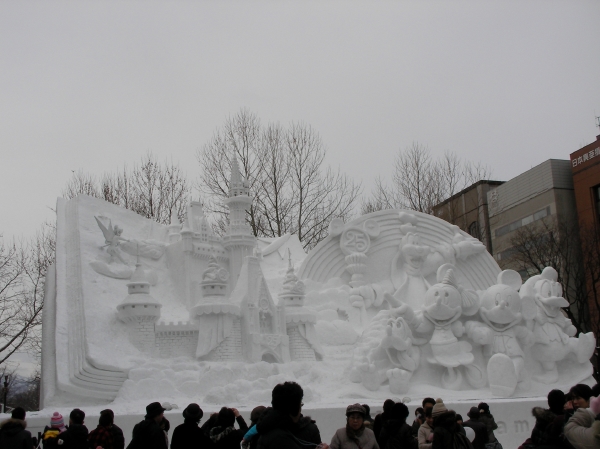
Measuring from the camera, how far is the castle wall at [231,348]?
536 inches

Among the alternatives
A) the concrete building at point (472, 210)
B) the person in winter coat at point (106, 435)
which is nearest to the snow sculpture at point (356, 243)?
the person in winter coat at point (106, 435)

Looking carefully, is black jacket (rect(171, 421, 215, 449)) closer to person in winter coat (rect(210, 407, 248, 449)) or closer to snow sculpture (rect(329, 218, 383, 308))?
person in winter coat (rect(210, 407, 248, 449))

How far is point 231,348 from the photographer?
13766 millimetres

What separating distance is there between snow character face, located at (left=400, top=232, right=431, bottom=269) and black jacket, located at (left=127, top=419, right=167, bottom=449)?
12232 millimetres

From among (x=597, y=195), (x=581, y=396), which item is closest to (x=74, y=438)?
(x=581, y=396)

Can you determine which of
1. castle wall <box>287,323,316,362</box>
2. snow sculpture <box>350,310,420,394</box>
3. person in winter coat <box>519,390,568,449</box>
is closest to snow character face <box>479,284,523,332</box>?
snow sculpture <box>350,310,420,394</box>

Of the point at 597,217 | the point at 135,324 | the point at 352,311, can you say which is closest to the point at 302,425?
the point at 135,324

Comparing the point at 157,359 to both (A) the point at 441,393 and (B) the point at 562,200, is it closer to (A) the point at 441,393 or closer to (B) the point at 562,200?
(A) the point at 441,393

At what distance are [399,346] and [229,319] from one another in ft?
11.5

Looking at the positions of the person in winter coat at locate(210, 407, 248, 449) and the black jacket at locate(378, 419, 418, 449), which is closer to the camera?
the person in winter coat at locate(210, 407, 248, 449)

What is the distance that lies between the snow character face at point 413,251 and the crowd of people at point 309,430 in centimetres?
1037

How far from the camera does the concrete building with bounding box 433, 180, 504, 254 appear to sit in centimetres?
2975

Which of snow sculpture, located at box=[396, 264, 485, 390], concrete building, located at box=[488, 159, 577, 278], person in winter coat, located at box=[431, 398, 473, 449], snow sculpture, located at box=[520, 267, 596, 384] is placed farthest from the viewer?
concrete building, located at box=[488, 159, 577, 278]

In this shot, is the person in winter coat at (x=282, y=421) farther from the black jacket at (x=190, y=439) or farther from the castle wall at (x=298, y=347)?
the castle wall at (x=298, y=347)
